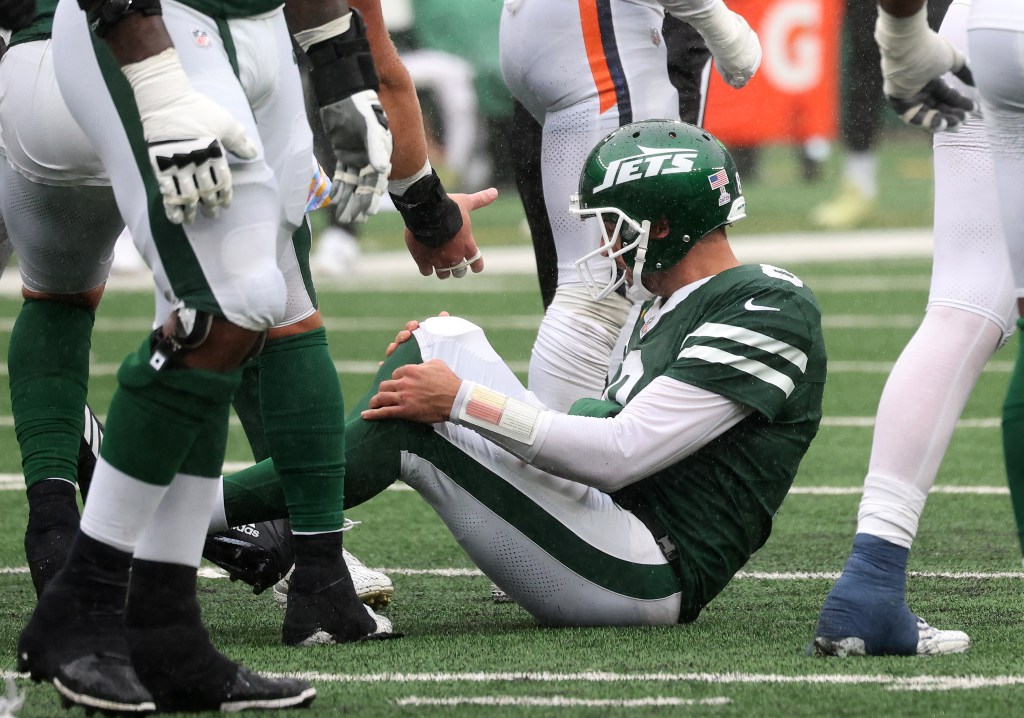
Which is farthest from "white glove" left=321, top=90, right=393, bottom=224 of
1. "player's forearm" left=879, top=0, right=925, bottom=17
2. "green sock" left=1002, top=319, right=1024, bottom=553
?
"green sock" left=1002, top=319, right=1024, bottom=553

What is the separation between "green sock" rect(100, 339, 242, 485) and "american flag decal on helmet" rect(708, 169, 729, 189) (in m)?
1.12

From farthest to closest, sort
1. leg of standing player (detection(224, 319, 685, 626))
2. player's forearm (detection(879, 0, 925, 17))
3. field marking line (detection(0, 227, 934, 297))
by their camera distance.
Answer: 1. field marking line (detection(0, 227, 934, 297))
2. leg of standing player (detection(224, 319, 685, 626))
3. player's forearm (detection(879, 0, 925, 17))

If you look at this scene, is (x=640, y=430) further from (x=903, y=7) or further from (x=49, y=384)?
(x=49, y=384)

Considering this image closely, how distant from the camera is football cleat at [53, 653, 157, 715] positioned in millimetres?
2445

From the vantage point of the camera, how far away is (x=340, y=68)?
2754 millimetres

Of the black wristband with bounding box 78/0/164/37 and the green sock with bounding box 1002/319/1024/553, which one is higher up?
the black wristband with bounding box 78/0/164/37

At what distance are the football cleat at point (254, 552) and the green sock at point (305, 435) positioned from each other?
12.7 inches

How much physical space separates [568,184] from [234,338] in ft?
5.65

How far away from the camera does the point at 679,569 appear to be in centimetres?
318

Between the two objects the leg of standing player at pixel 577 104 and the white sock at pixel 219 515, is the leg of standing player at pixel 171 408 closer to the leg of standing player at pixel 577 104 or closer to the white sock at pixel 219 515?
the white sock at pixel 219 515

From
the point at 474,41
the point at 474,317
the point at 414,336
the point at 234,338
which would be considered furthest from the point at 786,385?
the point at 474,41

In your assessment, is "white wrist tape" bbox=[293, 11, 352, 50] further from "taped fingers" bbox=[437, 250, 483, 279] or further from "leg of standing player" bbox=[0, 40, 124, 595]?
"taped fingers" bbox=[437, 250, 483, 279]

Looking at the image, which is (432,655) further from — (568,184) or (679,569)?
(568,184)

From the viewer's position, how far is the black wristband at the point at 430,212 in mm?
3350
